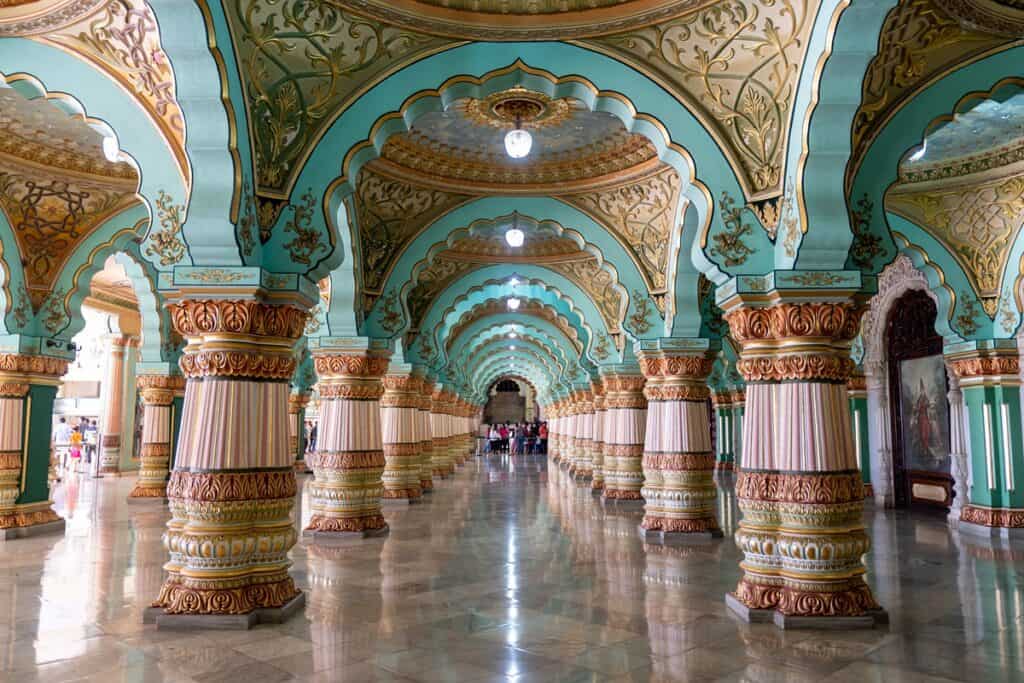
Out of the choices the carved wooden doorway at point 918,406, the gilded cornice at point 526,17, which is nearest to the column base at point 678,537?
the carved wooden doorway at point 918,406

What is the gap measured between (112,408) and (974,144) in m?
21.9

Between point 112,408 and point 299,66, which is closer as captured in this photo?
point 299,66

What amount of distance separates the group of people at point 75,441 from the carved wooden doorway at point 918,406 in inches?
854

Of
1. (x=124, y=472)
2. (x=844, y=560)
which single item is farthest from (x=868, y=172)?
(x=124, y=472)

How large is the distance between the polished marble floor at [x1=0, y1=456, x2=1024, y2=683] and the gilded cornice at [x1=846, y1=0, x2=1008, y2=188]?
366cm

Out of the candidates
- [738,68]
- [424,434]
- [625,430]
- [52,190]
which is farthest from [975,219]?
[52,190]

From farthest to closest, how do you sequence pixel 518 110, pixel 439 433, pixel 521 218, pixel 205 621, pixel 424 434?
pixel 439 433
pixel 424 434
pixel 521 218
pixel 518 110
pixel 205 621

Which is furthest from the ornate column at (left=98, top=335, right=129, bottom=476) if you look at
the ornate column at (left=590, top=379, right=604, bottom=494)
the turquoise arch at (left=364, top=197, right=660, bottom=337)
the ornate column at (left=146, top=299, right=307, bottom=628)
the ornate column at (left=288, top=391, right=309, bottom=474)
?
the ornate column at (left=146, top=299, right=307, bottom=628)

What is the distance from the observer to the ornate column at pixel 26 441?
10.7 metres

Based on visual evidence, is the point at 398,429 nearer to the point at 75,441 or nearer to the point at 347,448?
the point at 347,448

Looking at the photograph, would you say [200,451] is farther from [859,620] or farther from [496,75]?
[859,620]

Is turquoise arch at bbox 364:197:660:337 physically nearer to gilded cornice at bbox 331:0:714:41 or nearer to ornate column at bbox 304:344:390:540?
ornate column at bbox 304:344:390:540

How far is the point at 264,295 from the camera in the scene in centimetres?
611

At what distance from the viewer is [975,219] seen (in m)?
10.5
